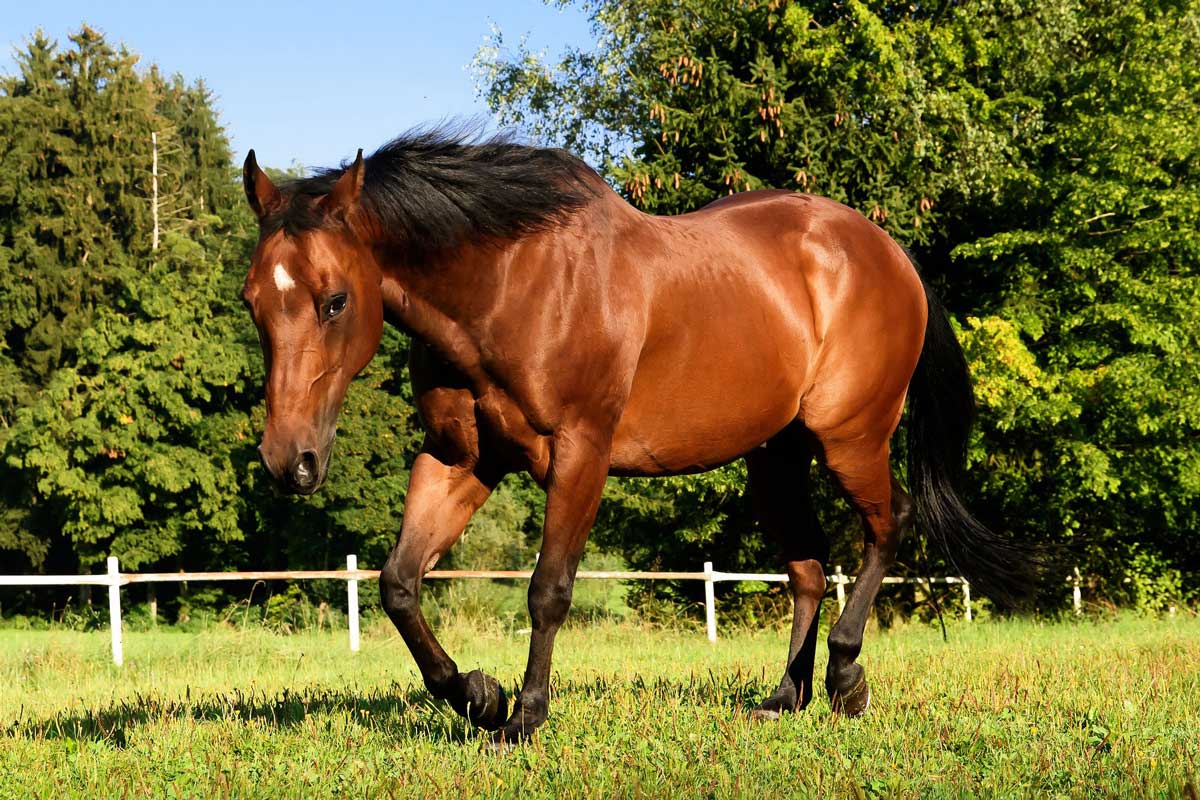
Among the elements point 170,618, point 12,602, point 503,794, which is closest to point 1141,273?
point 503,794

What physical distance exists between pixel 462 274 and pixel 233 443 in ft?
116

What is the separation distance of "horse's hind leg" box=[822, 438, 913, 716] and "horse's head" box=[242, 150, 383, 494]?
9.88ft

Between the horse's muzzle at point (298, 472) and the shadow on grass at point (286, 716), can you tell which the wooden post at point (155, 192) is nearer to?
the shadow on grass at point (286, 716)

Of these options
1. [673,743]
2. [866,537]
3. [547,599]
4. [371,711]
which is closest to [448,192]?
[547,599]

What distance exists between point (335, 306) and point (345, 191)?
19.9 inches

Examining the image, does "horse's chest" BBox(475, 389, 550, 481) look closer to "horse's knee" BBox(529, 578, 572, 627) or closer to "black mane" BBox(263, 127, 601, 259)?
"horse's knee" BBox(529, 578, 572, 627)

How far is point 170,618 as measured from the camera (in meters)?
40.8

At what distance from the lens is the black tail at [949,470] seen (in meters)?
7.64

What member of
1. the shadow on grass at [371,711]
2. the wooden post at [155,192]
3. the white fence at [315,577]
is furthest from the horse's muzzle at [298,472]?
the wooden post at [155,192]

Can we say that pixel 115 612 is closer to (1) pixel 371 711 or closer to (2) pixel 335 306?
(1) pixel 371 711

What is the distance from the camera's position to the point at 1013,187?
21719 mm

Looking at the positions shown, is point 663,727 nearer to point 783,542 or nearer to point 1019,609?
point 783,542

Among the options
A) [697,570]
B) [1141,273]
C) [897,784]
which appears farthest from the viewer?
[697,570]

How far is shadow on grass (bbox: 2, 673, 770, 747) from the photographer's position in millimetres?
5961
